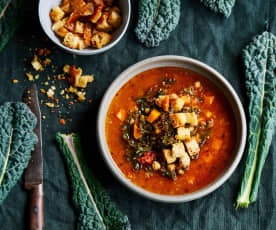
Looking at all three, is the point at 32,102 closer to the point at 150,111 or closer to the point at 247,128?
the point at 150,111

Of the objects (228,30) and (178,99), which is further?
(228,30)

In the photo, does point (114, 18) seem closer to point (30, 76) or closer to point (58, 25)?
point (58, 25)

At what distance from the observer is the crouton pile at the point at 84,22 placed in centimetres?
301

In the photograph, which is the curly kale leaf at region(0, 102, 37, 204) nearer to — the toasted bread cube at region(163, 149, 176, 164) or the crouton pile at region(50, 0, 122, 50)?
the crouton pile at region(50, 0, 122, 50)

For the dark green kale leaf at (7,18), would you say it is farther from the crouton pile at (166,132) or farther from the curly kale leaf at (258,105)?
the curly kale leaf at (258,105)

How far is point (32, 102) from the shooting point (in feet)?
10.2

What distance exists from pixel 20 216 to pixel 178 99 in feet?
5.30

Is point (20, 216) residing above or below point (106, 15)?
below

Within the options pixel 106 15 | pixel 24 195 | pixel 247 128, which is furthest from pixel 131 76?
pixel 24 195

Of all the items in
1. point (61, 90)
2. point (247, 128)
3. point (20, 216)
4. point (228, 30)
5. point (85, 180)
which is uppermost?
point (228, 30)

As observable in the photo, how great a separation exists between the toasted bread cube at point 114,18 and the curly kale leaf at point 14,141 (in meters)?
0.99

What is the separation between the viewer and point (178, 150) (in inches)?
114

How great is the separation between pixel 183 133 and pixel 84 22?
1225 millimetres

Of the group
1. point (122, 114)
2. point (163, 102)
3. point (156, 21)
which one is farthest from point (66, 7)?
point (163, 102)
